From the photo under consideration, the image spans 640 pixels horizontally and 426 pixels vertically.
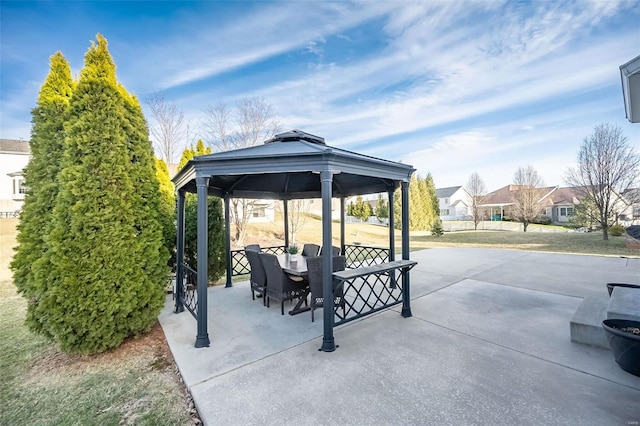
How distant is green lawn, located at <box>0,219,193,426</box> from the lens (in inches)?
87.7

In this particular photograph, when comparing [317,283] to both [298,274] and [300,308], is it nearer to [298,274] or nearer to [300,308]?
[298,274]

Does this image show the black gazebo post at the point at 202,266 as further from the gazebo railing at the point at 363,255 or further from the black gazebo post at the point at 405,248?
the gazebo railing at the point at 363,255

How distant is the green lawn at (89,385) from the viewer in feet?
7.31

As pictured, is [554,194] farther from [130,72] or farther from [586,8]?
[130,72]

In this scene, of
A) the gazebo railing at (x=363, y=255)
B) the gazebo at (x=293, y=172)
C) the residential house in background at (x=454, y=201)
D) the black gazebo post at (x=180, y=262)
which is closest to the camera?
the gazebo at (x=293, y=172)

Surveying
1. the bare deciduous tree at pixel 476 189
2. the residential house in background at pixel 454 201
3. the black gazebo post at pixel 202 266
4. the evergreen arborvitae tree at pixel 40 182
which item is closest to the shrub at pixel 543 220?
the bare deciduous tree at pixel 476 189

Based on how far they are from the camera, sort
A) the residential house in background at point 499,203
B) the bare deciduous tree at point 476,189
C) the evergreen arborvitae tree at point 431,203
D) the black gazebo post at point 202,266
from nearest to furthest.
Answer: the black gazebo post at point 202,266 < the evergreen arborvitae tree at point 431,203 < the bare deciduous tree at point 476,189 < the residential house in background at point 499,203

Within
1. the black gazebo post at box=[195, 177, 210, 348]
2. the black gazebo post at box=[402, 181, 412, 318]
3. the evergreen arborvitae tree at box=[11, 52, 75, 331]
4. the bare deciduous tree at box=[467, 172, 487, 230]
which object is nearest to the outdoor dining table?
the black gazebo post at box=[195, 177, 210, 348]

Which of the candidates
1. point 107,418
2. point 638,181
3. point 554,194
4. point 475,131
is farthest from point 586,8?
point 554,194

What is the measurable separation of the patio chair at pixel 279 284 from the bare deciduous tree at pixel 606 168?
18.2m

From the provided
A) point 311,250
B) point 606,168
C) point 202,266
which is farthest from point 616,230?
point 202,266

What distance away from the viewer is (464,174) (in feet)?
94.8

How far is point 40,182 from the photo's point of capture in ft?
10.8

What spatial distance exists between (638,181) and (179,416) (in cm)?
2135
